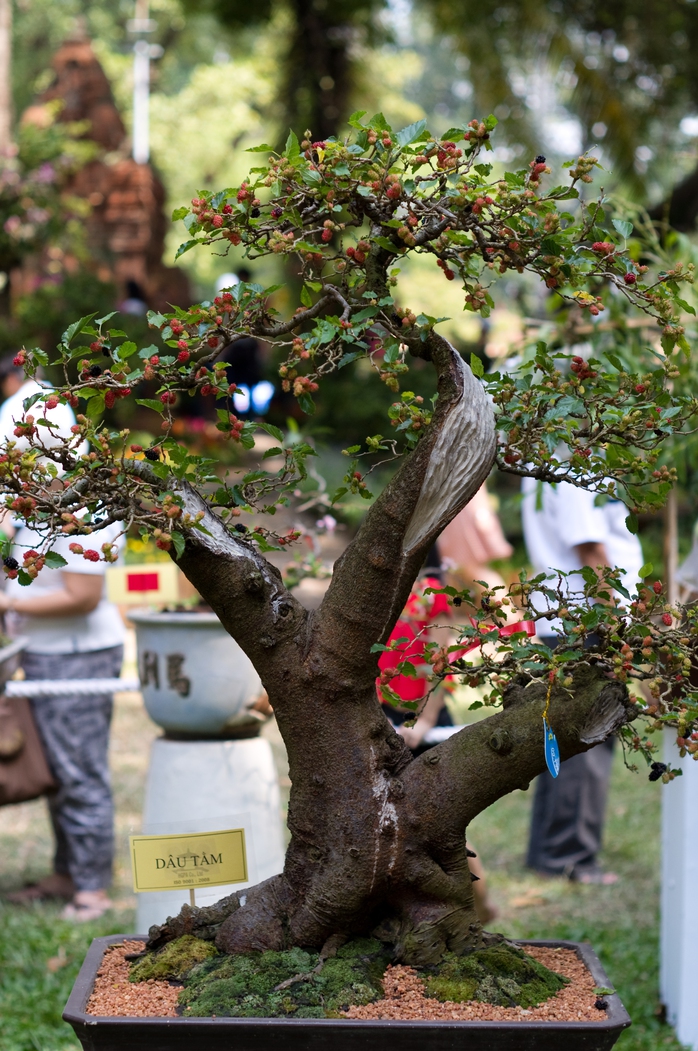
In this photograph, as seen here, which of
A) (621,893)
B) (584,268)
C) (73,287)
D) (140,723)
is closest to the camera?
(584,268)

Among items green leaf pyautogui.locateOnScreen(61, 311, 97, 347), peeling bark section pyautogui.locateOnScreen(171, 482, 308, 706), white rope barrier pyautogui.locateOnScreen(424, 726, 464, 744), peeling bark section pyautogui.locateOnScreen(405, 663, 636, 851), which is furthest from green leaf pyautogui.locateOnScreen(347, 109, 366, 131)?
white rope barrier pyautogui.locateOnScreen(424, 726, 464, 744)

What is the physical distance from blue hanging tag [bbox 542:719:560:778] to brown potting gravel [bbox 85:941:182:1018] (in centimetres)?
65

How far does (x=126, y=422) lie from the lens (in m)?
11.0

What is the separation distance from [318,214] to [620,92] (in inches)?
400

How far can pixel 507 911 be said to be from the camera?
12.8 feet

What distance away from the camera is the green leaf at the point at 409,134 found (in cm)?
144

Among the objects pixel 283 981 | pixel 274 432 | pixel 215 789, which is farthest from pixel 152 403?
pixel 215 789

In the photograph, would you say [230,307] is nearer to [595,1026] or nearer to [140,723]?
[595,1026]

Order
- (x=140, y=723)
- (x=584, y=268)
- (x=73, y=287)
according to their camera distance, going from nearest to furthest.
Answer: (x=584, y=268) → (x=140, y=723) → (x=73, y=287)

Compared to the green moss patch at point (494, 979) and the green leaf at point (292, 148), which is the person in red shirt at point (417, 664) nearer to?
the green moss patch at point (494, 979)

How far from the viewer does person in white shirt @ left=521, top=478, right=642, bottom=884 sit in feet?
12.2

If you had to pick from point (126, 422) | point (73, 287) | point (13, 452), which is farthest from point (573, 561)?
point (73, 287)

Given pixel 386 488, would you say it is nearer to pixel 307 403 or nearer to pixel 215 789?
pixel 307 403

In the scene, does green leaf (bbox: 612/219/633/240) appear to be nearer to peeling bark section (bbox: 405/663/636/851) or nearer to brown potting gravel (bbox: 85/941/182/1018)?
peeling bark section (bbox: 405/663/636/851)
